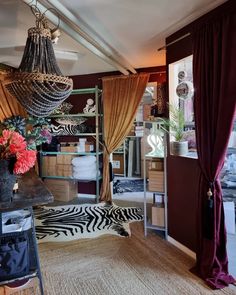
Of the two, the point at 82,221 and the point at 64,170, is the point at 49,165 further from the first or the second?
the point at 82,221

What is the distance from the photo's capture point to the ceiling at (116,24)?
6.66 ft

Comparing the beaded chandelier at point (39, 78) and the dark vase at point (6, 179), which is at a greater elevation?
the beaded chandelier at point (39, 78)

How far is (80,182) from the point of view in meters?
4.70

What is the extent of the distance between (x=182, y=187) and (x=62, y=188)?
2513 mm

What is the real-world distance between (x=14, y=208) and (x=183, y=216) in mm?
1847

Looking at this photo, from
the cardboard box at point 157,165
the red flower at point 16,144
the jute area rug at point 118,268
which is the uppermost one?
the red flower at point 16,144

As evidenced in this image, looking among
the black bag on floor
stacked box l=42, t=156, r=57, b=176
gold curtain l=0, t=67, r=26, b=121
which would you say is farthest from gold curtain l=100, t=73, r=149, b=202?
the black bag on floor

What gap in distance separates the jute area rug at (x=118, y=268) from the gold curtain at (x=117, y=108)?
5.15ft

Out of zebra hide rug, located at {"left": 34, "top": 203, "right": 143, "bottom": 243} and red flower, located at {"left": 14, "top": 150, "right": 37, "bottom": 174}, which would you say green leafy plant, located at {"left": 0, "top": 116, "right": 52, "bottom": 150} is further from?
red flower, located at {"left": 14, "top": 150, "right": 37, "bottom": 174}

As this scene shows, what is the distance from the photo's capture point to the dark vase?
146 cm

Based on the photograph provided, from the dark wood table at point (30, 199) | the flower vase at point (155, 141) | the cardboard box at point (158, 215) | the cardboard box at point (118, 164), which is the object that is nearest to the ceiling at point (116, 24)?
the flower vase at point (155, 141)

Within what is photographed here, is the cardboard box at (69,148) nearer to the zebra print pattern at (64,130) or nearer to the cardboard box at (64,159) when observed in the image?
the cardboard box at (64,159)

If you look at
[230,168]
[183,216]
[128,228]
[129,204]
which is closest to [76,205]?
[129,204]

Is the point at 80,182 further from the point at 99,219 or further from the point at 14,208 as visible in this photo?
the point at 14,208
